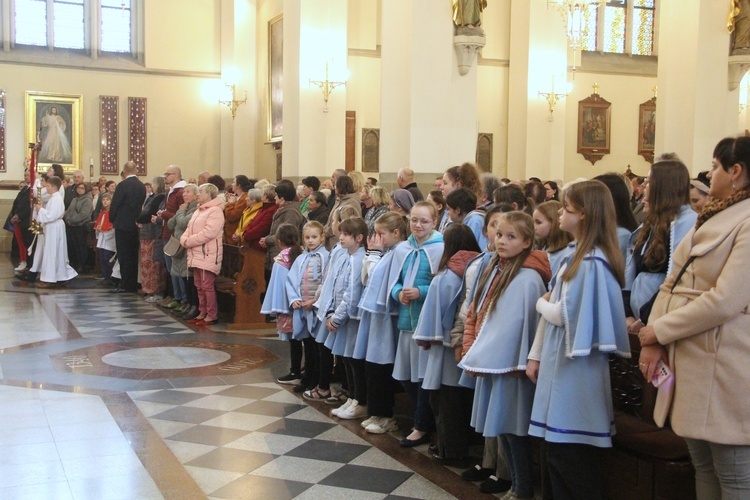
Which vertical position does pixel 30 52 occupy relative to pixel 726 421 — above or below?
above

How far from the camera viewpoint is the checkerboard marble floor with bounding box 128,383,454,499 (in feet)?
15.5

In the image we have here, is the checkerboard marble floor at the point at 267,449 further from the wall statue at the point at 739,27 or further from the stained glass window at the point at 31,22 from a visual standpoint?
the stained glass window at the point at 31,22

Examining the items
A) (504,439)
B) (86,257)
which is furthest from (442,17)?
(86,257)

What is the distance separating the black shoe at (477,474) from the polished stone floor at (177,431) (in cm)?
6

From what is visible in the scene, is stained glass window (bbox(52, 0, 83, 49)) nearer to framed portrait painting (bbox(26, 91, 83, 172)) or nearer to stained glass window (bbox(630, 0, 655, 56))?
framed portrait painting (bbox(26, 91, 83, 172))

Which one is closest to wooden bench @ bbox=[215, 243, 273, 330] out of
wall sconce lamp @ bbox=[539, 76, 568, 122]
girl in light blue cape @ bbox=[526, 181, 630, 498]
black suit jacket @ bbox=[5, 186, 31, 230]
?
girl in light blue cape @ bbox=[526, 181, 630, 498]

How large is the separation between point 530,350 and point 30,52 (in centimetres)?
2041

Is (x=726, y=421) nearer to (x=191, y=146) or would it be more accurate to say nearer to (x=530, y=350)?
(x=530, y=350)

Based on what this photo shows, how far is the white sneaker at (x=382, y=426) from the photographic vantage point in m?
5.84

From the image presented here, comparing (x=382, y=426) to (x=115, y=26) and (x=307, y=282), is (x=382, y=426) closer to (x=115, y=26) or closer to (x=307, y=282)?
(x=307, y=282)

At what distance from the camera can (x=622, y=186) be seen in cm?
459

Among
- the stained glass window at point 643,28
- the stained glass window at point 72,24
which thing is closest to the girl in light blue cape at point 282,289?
the stained glass window at point 72,24

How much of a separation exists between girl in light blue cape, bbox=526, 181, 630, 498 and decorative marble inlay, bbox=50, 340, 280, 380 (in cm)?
435

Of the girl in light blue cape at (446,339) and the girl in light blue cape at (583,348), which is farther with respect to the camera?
the girl in light blue cape at (446,339)
